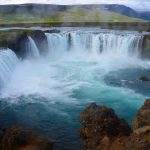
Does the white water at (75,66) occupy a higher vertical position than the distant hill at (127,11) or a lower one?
higher

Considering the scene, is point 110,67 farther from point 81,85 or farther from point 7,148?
point 7,148

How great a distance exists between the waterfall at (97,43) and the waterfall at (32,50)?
337 centimetres

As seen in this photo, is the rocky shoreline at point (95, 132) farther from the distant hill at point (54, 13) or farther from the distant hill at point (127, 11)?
the distant hill at point (127, 11)

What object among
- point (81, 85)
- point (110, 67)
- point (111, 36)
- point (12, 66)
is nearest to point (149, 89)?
point (81, 85)

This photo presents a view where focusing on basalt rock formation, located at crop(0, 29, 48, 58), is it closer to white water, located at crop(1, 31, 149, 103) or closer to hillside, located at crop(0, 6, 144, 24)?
white water, located at crop(1, 31, 149, 103)

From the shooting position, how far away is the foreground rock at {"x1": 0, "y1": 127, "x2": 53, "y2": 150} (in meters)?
12.6

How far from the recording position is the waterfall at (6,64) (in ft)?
78.6

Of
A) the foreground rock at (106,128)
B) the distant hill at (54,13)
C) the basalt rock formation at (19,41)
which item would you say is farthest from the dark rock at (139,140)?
the distant hill at (54,13)

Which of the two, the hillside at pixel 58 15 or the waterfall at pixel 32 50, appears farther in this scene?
the hillside at pixel 58 15

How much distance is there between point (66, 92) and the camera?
22547mm

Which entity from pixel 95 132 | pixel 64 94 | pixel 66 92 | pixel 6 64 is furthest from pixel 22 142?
pixel 6 64

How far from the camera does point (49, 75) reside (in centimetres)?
2805

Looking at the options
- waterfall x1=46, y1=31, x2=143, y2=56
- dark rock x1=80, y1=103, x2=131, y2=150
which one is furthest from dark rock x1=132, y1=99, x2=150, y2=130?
waterfall x1=46, y1=31, x2=143, y2=56

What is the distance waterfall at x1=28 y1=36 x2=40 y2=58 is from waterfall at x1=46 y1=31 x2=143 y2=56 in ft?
11.1
